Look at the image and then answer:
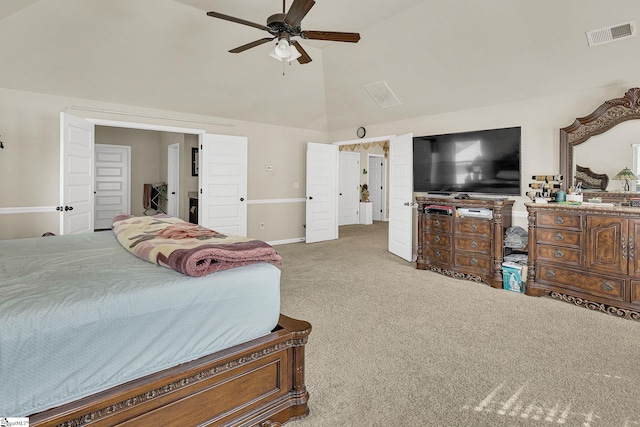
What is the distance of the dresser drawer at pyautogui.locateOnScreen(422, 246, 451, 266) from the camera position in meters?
4.53

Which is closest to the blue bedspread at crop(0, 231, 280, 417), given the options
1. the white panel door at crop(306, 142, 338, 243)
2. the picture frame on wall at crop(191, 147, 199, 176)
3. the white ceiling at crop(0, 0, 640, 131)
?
the white ceiling at crop(0, 0, 640, 131)

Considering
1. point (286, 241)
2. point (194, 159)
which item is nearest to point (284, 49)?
point (286, 241)

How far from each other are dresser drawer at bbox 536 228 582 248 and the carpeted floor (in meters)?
0.61

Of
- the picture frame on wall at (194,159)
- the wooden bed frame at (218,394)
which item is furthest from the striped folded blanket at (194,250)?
the picture frame on wall at (194,159)

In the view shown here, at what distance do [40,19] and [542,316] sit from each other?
575 cm

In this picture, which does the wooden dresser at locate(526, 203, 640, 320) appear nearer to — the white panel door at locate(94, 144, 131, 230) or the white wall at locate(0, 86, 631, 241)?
the white wall at locate(0, 86, 631, 241)

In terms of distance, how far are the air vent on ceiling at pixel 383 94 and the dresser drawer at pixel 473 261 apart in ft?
8.38

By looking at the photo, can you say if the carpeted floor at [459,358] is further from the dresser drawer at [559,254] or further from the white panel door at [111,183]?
the white panel door at [111,183]

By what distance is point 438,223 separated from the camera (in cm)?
463

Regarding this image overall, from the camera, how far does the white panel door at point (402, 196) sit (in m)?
5.32

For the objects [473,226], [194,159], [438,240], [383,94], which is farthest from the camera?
[194,159]

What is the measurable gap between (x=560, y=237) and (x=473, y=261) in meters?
0.98

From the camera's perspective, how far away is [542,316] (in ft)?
10.3

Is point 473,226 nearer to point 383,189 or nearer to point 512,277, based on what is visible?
point 512,277
